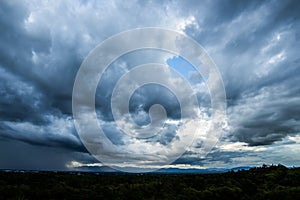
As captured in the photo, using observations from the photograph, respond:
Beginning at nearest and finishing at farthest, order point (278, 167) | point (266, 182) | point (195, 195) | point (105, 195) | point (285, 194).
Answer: point (285, 194) < point (195, 195) < point (105, 195) < point (266, 182) < point (278, 167)

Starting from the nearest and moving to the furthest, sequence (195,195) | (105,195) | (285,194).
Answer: (285,194), (195,195), (105,195)

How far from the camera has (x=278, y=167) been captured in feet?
260

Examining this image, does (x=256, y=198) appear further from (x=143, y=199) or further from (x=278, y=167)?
(x=278, y=167)

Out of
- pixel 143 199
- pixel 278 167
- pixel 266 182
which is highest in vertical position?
pixel 278 167

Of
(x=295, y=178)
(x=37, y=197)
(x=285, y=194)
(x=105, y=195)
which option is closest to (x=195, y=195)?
(x=285, y=194)

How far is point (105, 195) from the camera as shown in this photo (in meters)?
59.1

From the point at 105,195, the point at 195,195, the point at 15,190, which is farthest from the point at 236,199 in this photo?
the point at 15,190

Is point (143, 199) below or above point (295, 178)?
below

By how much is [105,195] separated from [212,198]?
23.9 meters

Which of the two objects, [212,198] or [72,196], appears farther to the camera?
[72,196]

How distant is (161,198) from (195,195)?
6.98m

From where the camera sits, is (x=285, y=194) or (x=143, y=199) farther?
(x=143, y=199)

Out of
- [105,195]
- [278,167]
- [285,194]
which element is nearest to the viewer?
[285,194]

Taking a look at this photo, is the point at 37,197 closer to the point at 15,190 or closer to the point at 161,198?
the point at 15,190
